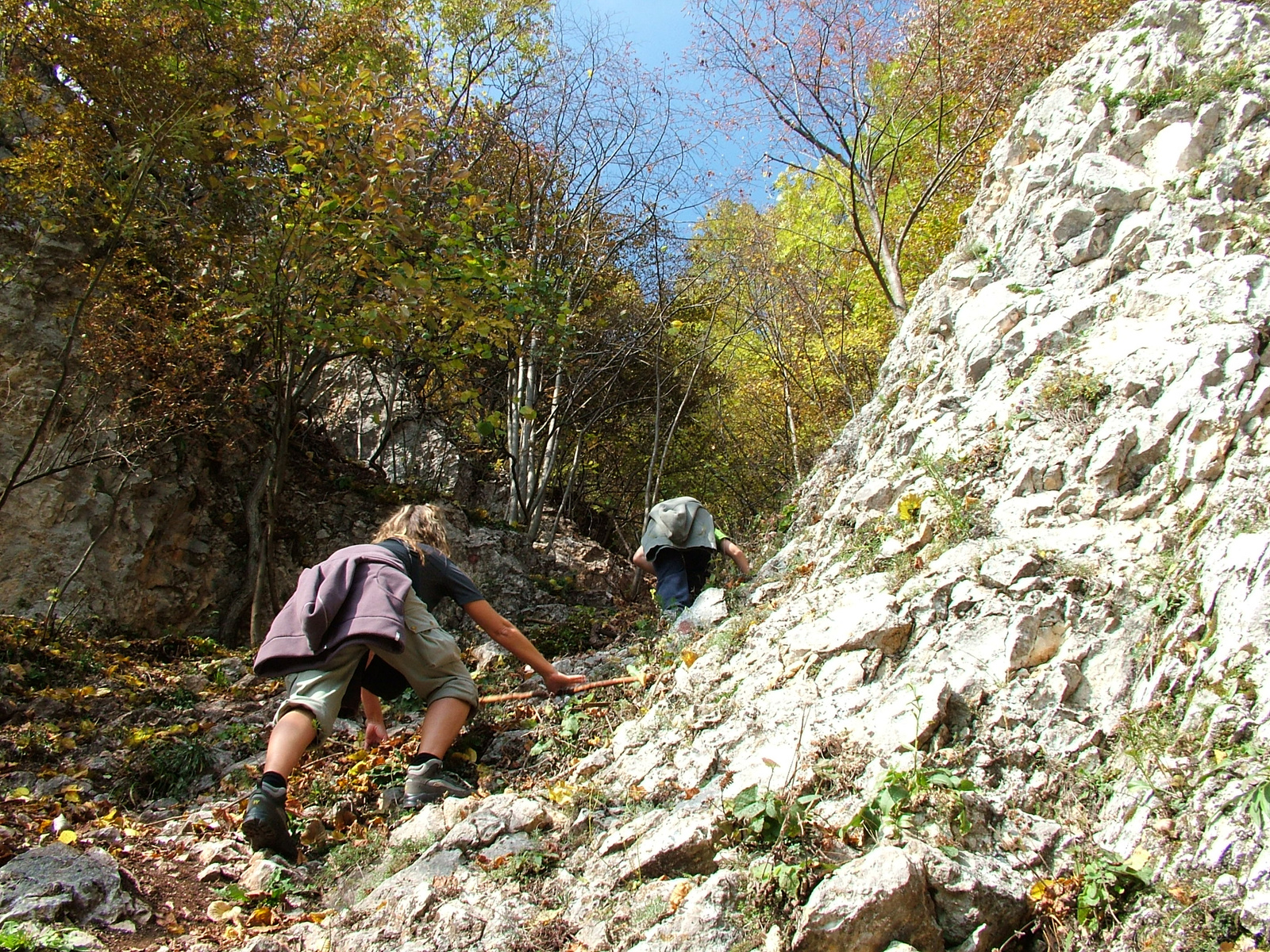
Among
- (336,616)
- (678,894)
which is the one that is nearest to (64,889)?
(336,616)

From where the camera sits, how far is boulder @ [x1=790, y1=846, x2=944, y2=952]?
7.77 feet

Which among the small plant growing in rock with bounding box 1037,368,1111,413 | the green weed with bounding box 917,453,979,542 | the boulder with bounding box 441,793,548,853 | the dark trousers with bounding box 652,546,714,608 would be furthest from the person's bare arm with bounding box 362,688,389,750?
the small plant growing in rock with bounding box 1037,368,1111,413

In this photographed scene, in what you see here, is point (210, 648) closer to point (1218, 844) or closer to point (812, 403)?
point (1218, 844)

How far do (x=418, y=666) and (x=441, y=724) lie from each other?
1.06 feet

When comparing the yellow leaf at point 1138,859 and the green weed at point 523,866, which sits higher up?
the yellow leaf at point 1138,859

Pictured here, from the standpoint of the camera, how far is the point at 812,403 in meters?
12.8

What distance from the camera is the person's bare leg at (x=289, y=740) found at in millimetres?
3457

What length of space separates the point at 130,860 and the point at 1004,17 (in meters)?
11.9

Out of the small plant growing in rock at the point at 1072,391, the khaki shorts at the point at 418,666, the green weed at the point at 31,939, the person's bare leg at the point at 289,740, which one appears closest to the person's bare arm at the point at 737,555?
the small plant growing in rock at the point at 1072,391

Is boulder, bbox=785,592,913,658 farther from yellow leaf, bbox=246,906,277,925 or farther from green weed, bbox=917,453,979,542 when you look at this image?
yellow leaf, bbox=246,906,277,925

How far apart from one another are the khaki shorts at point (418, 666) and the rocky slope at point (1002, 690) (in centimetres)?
67

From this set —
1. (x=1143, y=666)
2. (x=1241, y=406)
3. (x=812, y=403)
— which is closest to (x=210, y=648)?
(x=1143, y=666)

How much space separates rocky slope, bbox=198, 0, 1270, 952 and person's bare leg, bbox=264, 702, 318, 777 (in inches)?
23.1

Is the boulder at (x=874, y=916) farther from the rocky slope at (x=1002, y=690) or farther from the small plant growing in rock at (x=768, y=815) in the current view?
the small plant growing in rock at (x=768, y=815)
